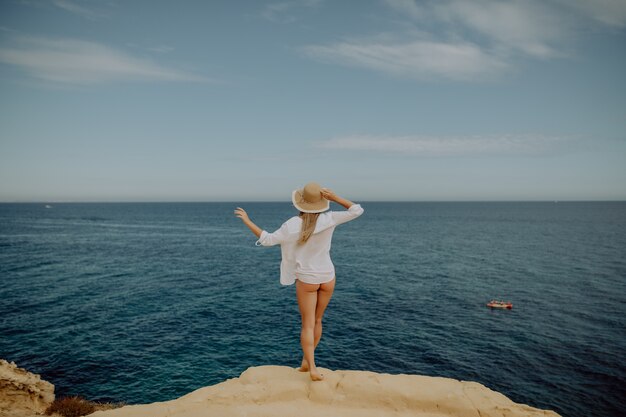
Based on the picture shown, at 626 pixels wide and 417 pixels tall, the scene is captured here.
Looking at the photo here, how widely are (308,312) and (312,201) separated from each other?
2097 millimetres

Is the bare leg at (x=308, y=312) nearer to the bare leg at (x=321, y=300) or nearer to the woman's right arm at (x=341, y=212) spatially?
the bare leg at (x=321, y=300)

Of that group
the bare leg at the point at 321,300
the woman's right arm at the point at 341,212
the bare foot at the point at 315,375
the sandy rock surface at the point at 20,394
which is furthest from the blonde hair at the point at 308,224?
the sandy rock surface at the point at 20,394

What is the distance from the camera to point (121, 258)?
60031 mm

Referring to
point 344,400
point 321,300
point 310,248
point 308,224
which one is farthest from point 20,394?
point 308,224

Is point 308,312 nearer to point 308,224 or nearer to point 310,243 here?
point 310,243

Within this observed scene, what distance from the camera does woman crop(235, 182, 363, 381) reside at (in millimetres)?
6102

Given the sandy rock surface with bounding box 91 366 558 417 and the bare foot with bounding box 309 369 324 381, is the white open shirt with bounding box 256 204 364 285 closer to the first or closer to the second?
the bare foot with bounding box 309 369 324 381

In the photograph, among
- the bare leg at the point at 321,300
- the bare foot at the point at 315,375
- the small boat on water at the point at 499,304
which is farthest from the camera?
the small boat on water at the point at 499,304

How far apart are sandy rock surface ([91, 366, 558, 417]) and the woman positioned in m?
0.50

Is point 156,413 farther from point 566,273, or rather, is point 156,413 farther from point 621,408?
point 566,273

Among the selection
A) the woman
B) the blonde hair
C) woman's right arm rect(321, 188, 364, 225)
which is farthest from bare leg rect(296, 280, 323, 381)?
woman's right arm rect(321, 188, 364, 225)

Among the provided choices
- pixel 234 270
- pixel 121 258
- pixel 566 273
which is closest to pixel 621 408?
pixel 566 273

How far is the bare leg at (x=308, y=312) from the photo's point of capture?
6.60 metres

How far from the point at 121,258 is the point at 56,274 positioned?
13209 mm
